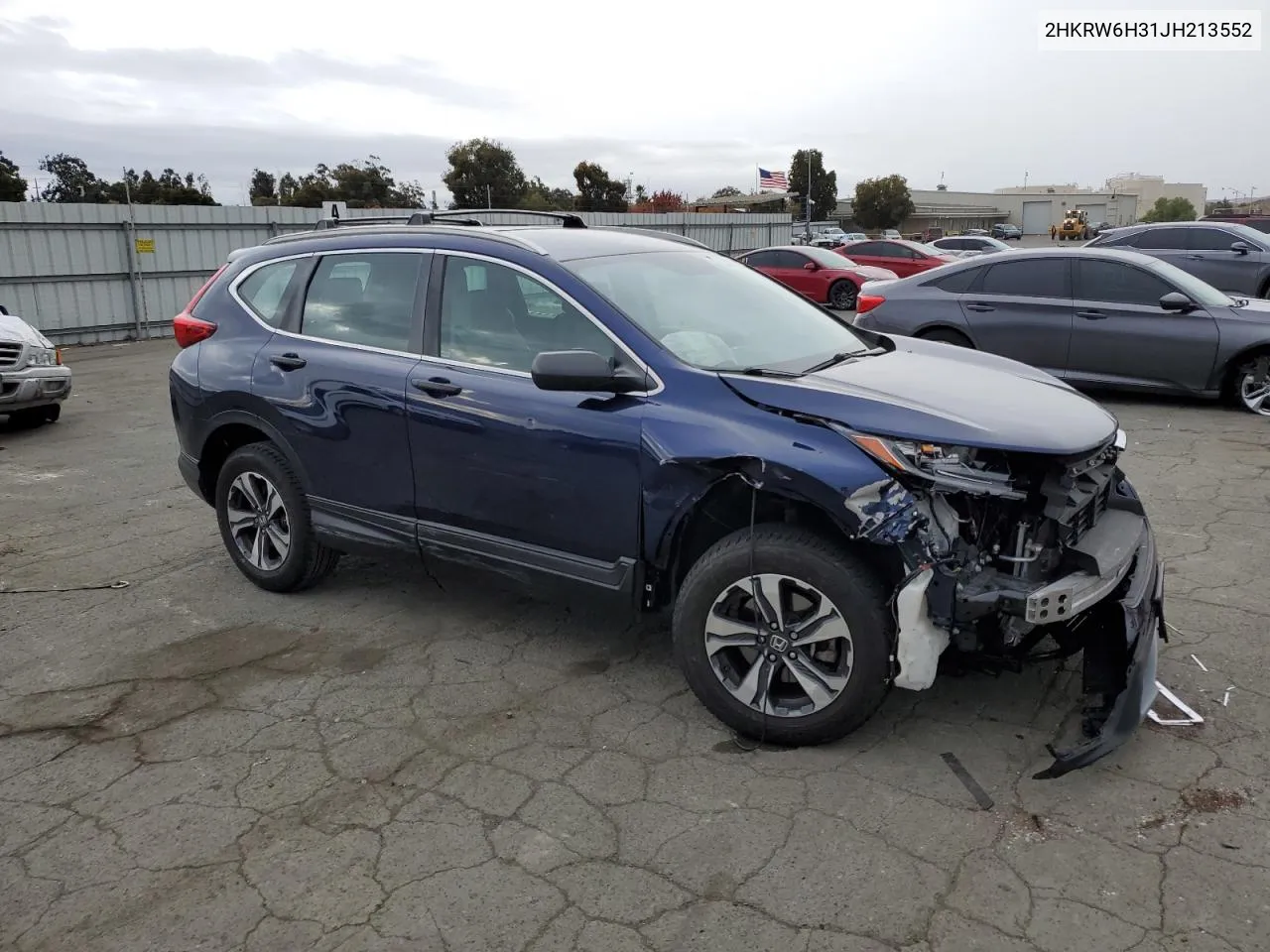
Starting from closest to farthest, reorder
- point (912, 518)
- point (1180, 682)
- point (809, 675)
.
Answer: point (912, 518), point (809, 675), point (1180, 682)

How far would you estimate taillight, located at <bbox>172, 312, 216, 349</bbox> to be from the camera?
5055 mm

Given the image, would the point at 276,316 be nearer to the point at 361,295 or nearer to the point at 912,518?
the point at 361,295

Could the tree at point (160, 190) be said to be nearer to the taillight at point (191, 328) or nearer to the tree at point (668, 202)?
the tree at point (668, 202)

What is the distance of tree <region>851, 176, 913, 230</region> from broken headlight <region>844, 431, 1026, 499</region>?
90.2 meters

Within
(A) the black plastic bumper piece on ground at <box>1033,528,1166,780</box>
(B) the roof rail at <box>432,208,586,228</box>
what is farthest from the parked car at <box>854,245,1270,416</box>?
(A) the black plastic bumper piece on ground at <box>1033,528,1166,780</box>

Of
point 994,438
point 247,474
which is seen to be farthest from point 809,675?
point 247,474

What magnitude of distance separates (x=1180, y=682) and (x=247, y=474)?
4.32m

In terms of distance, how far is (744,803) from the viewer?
3.13m

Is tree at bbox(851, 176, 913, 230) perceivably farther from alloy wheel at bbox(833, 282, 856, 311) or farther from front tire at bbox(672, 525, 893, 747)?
front tire at bbox(672, 525, 893, 747)

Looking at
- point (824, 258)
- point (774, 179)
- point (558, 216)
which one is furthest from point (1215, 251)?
point (774, 179)

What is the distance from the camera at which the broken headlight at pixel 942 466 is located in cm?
310

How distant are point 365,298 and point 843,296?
15.9m

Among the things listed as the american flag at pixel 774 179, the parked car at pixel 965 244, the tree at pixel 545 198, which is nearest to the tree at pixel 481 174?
the tree at pixel 545 198

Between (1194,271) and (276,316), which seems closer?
(276,316)
